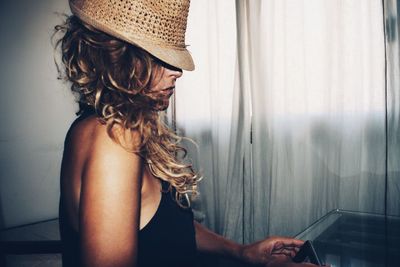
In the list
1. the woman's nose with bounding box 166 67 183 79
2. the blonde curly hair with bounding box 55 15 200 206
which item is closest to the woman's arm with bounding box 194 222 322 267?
the blonde curly hair with bounding box 55 15 200 206

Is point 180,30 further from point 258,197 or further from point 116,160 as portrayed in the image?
point 258,197

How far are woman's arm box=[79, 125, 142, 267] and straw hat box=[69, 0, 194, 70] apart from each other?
19 cm

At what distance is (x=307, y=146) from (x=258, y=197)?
0.49 metres

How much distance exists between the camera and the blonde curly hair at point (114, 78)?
532 millimetres

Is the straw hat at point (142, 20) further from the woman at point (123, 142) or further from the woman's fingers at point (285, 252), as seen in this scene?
the woman's fingers at point (285, 252)

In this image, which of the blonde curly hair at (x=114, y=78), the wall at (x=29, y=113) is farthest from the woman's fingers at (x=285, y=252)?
the wall at (x=29, y=113)

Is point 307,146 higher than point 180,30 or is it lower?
lower

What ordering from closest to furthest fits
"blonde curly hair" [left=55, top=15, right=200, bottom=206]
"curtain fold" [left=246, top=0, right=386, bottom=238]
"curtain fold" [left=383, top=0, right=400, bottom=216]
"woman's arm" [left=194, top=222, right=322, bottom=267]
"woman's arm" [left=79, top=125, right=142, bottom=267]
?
"woman's arm" [left=79, top=125, right=142, bottom=267], "blonde curly hair" [left=55, top=15, right=200, bottom=206], "woman's arm" [left=194, top=222, right=322, bottom=267], "curtain fold" [left=383, top=0, right=400, bottom=216], "curtain fold" [left=246, top=0, right=386, bottom=238]

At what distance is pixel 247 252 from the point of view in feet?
2.56

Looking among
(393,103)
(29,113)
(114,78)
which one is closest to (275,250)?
(114,78)

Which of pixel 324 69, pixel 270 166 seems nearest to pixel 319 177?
pixel 270 166

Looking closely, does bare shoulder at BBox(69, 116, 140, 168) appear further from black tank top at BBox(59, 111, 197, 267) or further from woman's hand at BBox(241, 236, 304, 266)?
woman's hand at BBox(241, 236, 304, 266)

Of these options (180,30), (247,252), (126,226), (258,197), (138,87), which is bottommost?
(258,197)

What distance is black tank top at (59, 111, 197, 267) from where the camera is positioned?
558 mm
